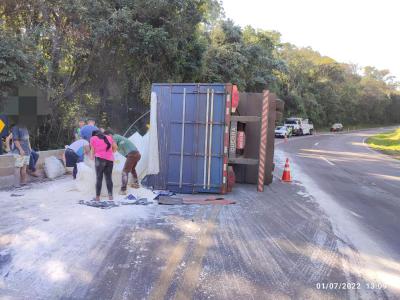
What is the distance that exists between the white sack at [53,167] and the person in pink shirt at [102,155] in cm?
305

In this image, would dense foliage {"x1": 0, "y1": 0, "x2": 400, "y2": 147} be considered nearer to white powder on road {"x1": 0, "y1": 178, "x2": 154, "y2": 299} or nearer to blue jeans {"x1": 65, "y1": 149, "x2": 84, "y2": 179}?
blue jeans {"x1": 65, "y1": 149, "x2": 84, "y2": 179}

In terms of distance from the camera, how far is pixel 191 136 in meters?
9.73

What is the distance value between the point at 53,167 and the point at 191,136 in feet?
12.7

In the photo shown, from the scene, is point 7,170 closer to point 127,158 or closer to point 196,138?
point 127,158

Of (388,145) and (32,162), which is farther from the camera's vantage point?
Result: (388,145)

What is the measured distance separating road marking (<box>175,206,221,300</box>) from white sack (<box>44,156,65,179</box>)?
5411 mm

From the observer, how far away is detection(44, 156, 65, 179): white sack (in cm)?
1084

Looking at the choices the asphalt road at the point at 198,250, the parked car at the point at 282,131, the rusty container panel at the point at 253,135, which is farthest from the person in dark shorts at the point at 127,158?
the parked car at the point at 282,131

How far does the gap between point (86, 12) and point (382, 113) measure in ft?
294

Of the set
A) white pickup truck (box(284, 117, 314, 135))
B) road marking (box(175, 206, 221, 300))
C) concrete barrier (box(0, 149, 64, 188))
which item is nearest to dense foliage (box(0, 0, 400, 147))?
concrete barrier (box(0, 149, 64, 188))

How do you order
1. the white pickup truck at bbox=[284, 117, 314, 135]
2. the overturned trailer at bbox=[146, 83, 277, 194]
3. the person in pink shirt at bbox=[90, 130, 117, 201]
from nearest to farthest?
1. the person in pink shirt at bbox=[90, 130, 117, 201]
2. the overturned trailer at bbox=[146, 83, 277, 194]
3. the white pickup truck at bbox=[284, 117, 314, 135]

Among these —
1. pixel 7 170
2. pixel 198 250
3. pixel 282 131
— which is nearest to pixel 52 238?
pixel 198 250

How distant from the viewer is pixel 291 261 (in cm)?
530

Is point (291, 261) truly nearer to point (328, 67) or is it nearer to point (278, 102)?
point (278, 102)
